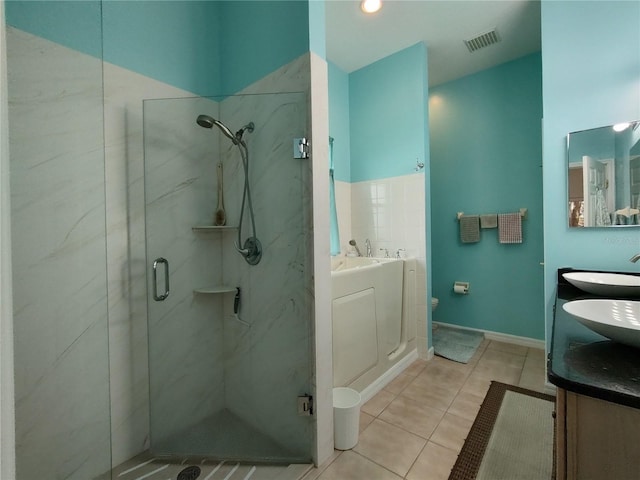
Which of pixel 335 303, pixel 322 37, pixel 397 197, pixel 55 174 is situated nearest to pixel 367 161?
pixel 397 197

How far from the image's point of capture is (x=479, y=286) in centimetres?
295

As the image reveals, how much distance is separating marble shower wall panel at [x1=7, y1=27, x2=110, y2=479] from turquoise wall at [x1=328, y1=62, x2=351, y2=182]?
6.16ft

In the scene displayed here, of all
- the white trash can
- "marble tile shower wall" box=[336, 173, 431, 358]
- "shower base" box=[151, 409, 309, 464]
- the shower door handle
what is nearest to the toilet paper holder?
"marble tile shower wall" box=[336, 173, 431, 358]

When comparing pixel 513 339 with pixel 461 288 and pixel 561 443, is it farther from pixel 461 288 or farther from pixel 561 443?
pixel 561 443

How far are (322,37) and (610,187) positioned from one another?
1.96 m

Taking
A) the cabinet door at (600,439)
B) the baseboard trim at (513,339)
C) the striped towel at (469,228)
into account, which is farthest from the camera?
the striped towel at (469,228)

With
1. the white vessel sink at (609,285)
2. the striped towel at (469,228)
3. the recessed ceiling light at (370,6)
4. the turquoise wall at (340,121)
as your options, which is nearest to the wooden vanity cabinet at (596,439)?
the white vessel sink at (609,285)

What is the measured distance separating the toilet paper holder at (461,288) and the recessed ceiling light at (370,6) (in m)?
2.74

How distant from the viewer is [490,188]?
2867mm

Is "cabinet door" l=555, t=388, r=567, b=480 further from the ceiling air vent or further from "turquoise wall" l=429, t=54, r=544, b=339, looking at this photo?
the ceiling air vent

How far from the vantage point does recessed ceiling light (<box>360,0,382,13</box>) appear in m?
1.97

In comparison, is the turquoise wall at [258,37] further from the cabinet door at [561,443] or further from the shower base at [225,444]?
the shower base at [225,444]

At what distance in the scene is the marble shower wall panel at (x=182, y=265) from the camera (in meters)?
1.42

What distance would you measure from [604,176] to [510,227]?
106cm
